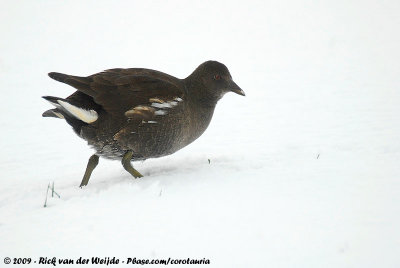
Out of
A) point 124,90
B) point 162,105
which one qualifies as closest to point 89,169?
point 124,90

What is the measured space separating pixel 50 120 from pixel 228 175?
7.46m

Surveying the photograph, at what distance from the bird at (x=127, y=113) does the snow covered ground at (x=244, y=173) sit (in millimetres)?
416

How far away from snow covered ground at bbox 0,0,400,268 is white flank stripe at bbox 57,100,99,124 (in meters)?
0.84

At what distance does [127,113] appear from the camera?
583 centimetres

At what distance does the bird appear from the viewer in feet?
19.2

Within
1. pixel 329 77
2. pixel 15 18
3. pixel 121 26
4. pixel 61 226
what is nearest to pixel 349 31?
pixel 329 77

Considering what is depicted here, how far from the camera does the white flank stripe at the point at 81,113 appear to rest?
5.73 m

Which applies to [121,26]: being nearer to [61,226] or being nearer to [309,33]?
[309,33]

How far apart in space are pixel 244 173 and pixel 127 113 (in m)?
1.61

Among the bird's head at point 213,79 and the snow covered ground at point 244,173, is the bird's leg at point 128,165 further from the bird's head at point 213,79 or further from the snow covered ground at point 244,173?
the bird's head at point 213,79

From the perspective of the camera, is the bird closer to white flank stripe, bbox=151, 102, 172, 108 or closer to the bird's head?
white flank stripe, bbox=151, 102, 172, 108

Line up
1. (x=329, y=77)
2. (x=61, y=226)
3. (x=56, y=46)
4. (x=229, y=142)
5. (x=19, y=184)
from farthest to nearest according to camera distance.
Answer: (x=56, y=46) → (x=329, y=77) → (x=229, y=142) → (x=19, y=184) → (x=61, y=226)

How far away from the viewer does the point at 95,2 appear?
102 feet

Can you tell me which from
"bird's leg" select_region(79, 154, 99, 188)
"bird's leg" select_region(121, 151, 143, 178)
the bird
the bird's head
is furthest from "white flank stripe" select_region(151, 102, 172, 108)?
"bird's leg" select_region(79, 154, 99, 188)
